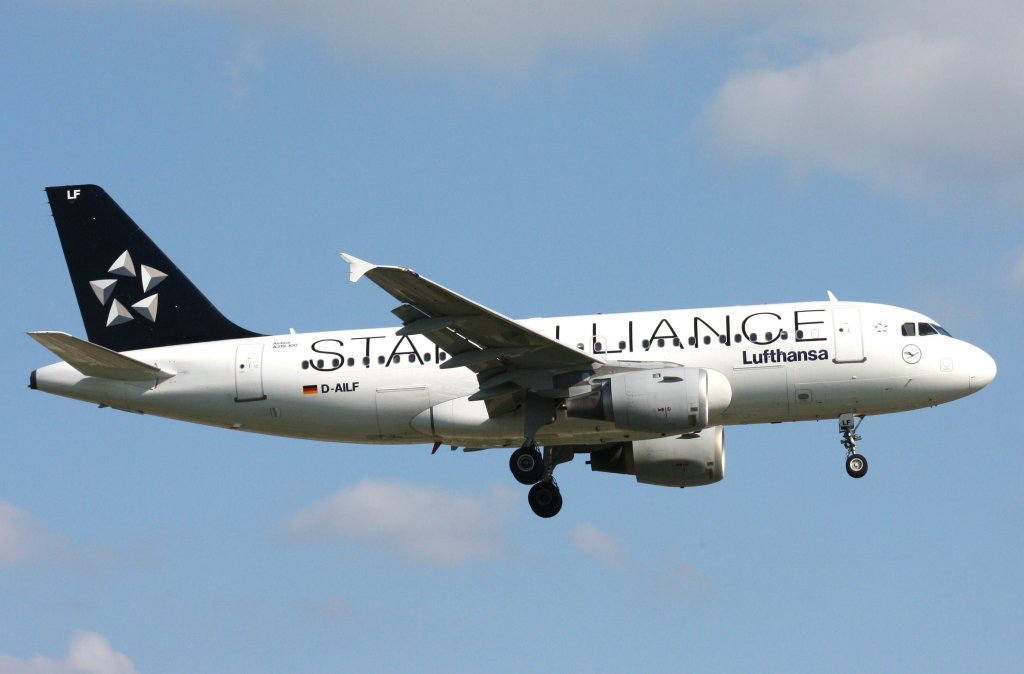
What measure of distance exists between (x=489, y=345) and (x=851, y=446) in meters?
9.58

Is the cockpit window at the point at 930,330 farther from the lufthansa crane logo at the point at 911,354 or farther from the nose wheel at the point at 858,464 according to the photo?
the nose wheel at the point at 858,464

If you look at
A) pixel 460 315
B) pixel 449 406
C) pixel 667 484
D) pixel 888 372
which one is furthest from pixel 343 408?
pixel 888 372

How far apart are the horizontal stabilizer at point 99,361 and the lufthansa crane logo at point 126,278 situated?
240 cm

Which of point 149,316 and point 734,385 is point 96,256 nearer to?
point 149,316

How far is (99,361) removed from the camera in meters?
39.0

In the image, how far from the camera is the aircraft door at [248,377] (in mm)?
39375

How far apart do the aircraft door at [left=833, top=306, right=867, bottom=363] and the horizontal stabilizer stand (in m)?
17.4

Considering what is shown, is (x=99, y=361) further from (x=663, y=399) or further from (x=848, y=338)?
(x=848, y=338)

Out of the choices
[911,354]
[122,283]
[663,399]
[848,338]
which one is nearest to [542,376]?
[663,399]

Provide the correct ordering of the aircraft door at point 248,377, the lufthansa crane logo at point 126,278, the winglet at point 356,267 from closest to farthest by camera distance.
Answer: the winglet at point 356,267 < the aircraft door at point 248,377 < the lufthansa crane logo at point 126,278

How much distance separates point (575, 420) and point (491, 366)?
Answer: 2.50 metres

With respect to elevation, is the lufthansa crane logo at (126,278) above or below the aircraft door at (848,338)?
above

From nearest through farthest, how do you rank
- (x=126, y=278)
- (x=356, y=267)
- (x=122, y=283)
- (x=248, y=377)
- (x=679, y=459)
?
(x=356, y=267), (x=248, y=377), (x=679, y=459), (x=122, y=283), (x=126, y=278)

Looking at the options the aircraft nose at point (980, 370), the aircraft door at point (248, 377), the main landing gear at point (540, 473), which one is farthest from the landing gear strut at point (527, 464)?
the aircraft nose at point (980, 370)
